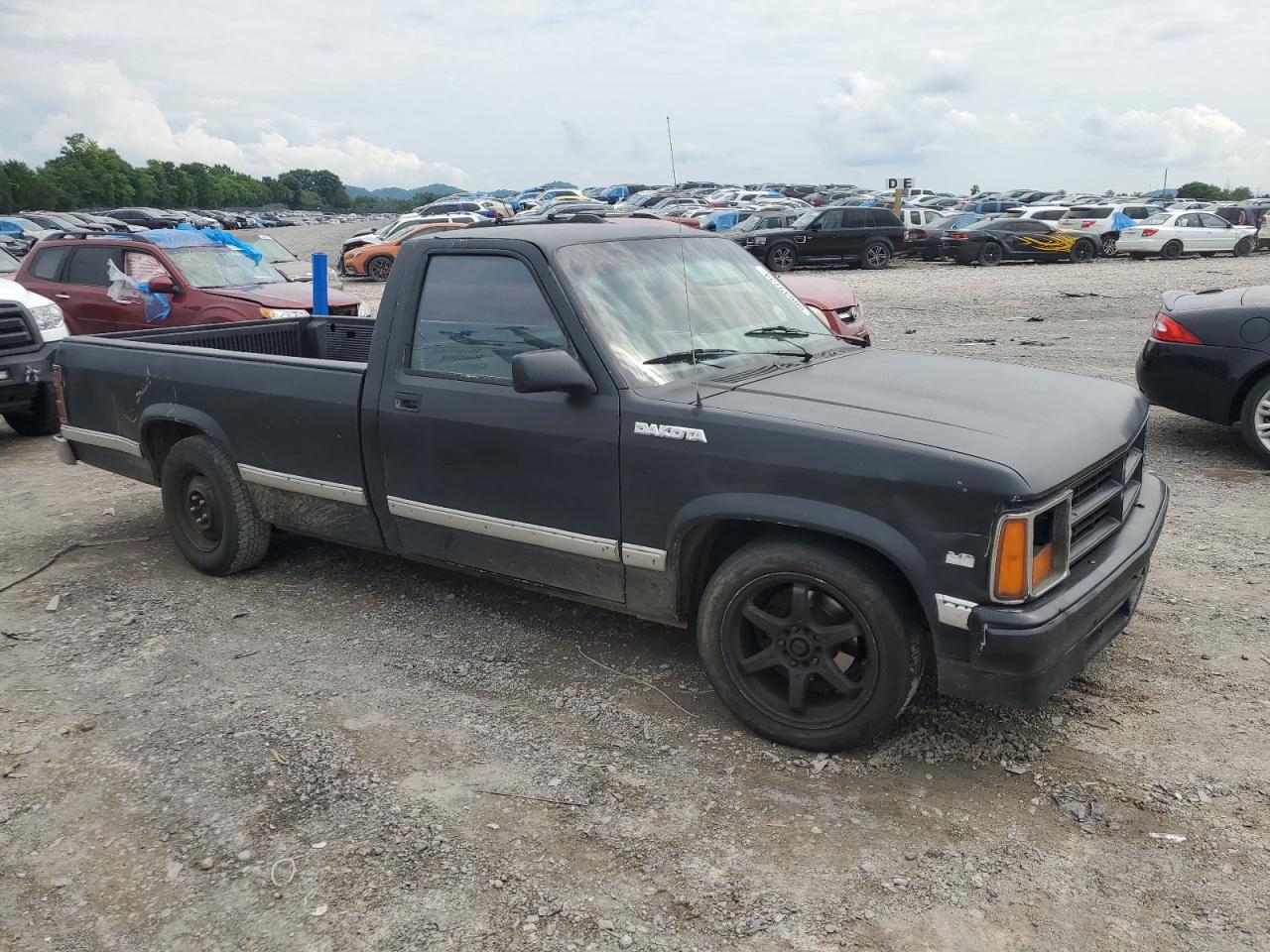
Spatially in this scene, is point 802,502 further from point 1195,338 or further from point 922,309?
point 922,309

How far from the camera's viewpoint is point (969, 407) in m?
3.62

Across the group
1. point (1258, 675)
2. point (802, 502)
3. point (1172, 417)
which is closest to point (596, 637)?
point (802, 502)

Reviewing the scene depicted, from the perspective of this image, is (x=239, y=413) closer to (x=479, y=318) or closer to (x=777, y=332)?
(x=479, y=318)

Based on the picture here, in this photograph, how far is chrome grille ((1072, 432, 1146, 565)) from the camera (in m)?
3.48

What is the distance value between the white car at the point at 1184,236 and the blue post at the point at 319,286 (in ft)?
87.7

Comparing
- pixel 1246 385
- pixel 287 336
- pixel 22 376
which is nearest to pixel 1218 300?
pixel 1246 385

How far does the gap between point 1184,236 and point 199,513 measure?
29.6 m

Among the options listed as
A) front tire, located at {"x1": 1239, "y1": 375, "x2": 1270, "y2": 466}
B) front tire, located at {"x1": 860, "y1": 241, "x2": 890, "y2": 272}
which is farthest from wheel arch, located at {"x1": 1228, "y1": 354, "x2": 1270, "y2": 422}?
front tire, located at {"x1": 860, "y1": 241, "x2": 890, "y2": 272}

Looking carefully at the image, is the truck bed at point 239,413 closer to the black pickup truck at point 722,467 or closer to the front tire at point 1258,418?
the black pickup truck at point 722,467

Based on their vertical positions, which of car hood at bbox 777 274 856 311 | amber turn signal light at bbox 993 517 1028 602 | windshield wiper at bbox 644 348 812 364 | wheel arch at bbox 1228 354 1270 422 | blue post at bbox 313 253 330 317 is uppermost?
blue post at bbox 313 253 330 317

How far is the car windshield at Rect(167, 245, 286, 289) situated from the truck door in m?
7.32

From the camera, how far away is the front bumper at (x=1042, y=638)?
3.10 meters

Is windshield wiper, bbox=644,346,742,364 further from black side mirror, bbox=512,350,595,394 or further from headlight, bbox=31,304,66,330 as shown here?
headlight, bbox=31,304,66,330

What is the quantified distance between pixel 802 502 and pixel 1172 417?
6694 mm
